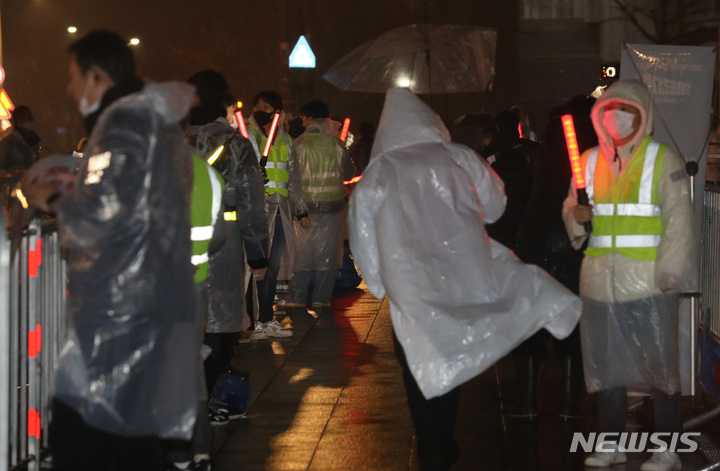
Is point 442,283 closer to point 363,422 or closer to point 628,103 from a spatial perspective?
point 628,103

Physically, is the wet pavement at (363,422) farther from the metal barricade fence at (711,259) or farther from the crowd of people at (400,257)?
the metal barricade fence at (711,259)

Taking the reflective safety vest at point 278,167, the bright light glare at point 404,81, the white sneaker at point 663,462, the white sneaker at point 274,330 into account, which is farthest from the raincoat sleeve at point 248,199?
the bright light glare at point 404,81

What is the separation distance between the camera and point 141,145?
12.2 feet

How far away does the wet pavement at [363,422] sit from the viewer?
578 centimetres

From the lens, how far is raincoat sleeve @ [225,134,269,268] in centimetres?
→ 643

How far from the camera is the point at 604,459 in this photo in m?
5.64

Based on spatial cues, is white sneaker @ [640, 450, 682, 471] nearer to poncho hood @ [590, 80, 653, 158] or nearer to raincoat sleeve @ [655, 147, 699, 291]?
raincoat sleeve @ [655, 147, 699, 291]

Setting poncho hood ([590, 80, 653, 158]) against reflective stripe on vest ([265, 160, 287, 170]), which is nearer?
poncho hood ([590, 80, 653, 158])

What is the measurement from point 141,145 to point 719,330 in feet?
13.9

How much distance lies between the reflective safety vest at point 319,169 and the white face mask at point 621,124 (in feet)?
19.3

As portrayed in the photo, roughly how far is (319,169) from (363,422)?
4920mm

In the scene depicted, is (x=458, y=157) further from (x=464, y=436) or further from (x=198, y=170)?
(x=464, y=436)

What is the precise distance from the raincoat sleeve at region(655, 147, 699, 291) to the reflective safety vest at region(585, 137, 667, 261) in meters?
0.05

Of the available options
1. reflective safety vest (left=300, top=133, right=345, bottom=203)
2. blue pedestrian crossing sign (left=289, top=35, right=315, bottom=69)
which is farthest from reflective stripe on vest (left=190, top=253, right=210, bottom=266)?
blue pedestrian crossing sign (left=289, top=35, right=315, bottom=69)
